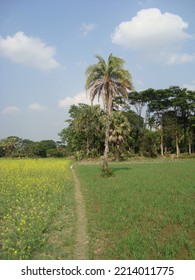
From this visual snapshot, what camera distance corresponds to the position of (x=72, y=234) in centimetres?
909

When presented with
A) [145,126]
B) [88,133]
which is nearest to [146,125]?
[145,126]

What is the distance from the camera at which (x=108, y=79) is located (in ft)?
78.6

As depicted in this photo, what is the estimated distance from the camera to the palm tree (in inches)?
930

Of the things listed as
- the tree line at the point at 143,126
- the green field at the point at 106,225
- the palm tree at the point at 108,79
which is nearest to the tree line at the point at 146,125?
the tree line at the point at 143,126

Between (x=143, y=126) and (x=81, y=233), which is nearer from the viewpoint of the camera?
(x=81, y=233)

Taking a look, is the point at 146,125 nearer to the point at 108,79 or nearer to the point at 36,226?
the point at 108,79

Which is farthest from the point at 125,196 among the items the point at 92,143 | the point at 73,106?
the point at 73,106

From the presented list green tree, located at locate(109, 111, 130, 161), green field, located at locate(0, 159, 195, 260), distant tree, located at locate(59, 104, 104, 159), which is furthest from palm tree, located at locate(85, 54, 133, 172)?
distant tree, located at locate(59, 104, 104, 159)

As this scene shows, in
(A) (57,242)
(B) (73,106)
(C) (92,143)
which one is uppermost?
(B) (73,106)

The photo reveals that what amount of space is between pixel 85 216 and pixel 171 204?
11.2 ft

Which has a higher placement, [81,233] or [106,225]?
[106,225]

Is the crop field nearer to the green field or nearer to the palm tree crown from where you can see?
the green field

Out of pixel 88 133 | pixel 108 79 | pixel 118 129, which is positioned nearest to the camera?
pixel 108 79
